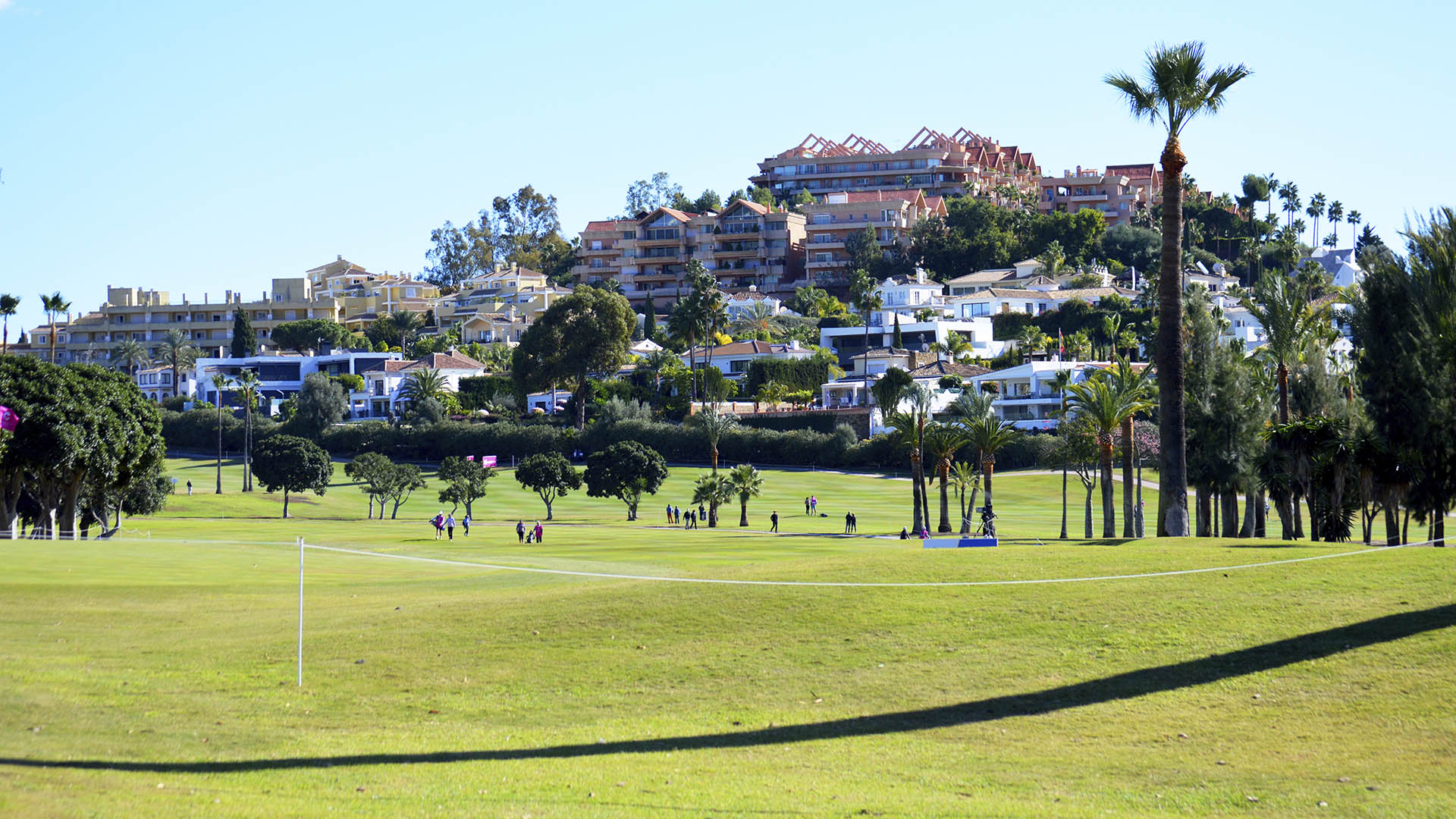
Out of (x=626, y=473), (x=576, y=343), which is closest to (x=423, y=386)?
(x=576, y=343)

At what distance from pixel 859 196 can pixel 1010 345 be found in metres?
56.9

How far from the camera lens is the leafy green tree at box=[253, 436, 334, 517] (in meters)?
83.6

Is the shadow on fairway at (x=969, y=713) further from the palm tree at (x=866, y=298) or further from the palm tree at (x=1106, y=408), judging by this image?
the palm tree at (x=866, y=298)

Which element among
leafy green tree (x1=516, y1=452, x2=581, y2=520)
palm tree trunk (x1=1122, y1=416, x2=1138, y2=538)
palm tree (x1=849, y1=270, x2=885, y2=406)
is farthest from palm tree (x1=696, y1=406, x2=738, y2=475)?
palm tree trunk (x1=1122, y1=416, x2=1138, y2=538)

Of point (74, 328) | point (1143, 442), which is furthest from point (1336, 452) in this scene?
point (74, 328)

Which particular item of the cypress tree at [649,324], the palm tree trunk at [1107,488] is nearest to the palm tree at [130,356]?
the cypress tree at [649,324]

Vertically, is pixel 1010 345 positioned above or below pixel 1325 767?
above

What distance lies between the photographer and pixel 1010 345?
5901 inches

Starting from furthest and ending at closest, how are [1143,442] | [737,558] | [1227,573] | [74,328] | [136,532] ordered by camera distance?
1. [74,328]
2. [1143,442]
3. [136,532]
4. [737,558]
5. [1227,573]

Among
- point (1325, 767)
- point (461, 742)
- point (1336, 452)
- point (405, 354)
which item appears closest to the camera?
point (1325, 767)

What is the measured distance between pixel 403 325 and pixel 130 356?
35.7m

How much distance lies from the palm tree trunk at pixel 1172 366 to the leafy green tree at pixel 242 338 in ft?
507

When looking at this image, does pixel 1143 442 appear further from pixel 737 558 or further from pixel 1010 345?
pixel 1010 345

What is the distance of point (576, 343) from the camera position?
420 feet
